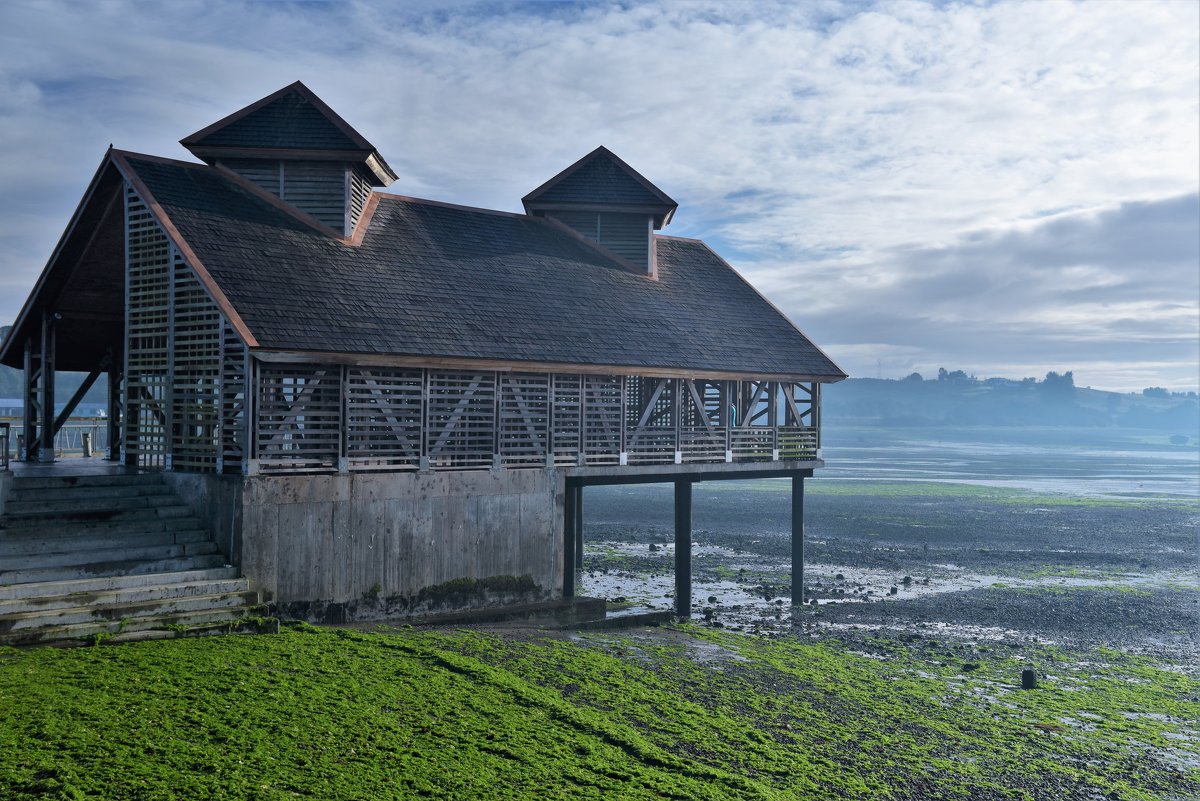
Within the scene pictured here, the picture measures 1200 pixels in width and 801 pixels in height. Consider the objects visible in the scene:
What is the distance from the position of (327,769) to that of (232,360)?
7.81 meters

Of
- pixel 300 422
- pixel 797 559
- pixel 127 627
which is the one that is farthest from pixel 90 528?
pixel 797 559

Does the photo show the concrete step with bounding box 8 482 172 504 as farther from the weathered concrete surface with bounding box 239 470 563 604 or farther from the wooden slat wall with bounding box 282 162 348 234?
the wooden slat wall with bounding box 282 162 348 234

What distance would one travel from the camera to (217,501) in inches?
574

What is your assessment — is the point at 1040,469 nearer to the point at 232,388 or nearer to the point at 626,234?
the point at 626,234

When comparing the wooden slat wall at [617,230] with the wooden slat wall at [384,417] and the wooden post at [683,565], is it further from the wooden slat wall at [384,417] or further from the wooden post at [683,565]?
the wooden slat wall at [384,417]

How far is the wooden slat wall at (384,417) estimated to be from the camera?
613 inches

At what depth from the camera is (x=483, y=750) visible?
9.95 meters

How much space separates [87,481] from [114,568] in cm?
243

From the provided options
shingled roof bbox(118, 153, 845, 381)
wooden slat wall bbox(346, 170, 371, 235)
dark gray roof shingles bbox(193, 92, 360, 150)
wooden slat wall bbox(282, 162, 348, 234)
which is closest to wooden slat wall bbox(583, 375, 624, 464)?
shingled roof bbox(118, 153, 845, 381)

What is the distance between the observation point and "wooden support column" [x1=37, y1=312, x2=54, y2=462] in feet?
59.6

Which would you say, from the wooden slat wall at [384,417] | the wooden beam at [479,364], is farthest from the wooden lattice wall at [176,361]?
the wooden slat wall at [384,417]

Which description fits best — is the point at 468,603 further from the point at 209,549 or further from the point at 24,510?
the point at 24,510

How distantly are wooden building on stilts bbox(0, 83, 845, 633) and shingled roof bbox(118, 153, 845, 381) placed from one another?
6cm

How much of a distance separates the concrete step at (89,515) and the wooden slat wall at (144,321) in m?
1.25
